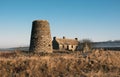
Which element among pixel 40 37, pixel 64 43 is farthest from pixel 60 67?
pixel 64 43

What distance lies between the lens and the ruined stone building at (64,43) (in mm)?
74000

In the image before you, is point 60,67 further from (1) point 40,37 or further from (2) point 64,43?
(2) point 64,43

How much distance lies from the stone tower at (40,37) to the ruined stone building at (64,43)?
1779 inches

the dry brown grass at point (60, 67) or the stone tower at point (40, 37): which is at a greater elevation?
the stone tower at point (40, 37)

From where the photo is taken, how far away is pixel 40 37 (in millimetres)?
26672

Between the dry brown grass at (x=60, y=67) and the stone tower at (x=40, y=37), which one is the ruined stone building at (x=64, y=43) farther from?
the dry brown grass at (x=60, y=67)

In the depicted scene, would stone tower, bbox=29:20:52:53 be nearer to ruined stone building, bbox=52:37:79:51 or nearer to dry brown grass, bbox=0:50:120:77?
dry brown grass, bbox=0:50:120:77

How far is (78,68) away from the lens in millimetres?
16375

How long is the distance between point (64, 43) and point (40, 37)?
49291 mm

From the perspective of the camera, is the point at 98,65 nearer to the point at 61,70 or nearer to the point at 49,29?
the point at 61,70

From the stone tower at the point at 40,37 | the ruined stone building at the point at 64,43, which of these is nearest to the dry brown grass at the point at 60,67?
the stone tower at the point at 40,37

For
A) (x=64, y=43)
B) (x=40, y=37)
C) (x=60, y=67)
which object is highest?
(x=64, y=43)

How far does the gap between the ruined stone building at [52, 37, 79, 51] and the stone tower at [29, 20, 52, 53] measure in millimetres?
45189

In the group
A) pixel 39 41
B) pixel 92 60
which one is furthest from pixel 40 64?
pixel 39 41
